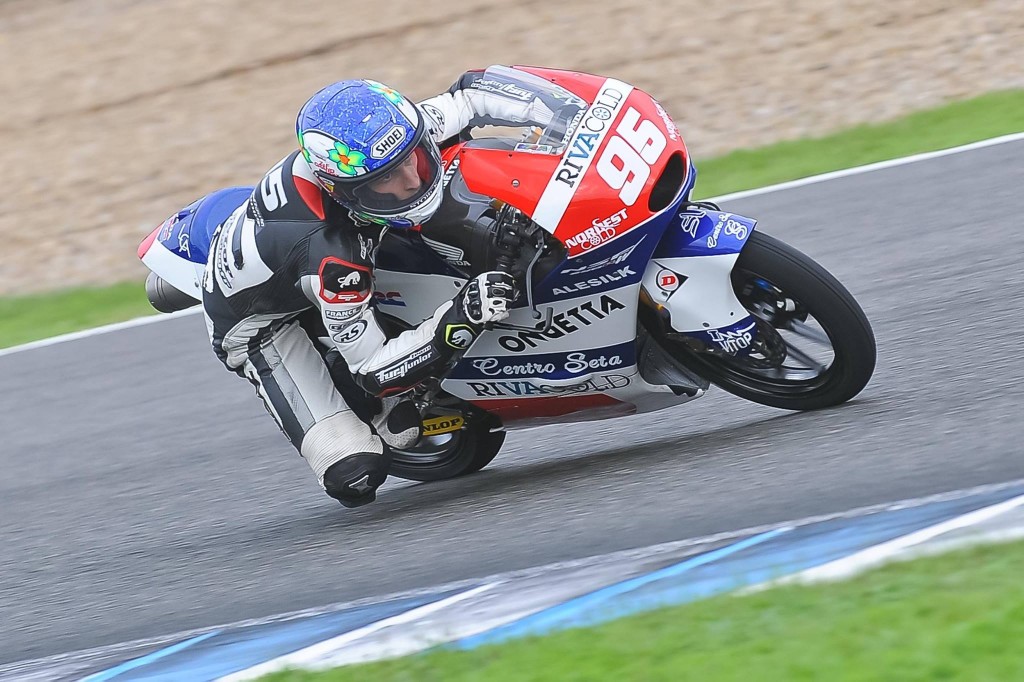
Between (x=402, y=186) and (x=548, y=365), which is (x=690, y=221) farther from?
(x=402, y=186)

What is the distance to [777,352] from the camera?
4.73 meters

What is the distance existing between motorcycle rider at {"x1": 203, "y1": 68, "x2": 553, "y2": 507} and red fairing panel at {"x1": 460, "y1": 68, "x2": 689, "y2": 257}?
0.62 feet

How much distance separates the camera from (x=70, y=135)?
13.0 meters

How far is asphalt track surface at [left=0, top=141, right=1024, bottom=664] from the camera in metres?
4.42

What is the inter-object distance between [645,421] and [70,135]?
352 inches

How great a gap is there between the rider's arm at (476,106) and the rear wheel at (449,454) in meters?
1.28

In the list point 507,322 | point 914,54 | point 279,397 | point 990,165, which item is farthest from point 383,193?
point 914,54

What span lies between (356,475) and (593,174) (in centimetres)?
149

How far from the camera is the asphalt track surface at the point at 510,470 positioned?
14.5 ft

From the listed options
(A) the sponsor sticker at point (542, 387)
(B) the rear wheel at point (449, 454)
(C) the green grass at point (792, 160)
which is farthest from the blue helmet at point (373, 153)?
(C) the green grass at point (792, 160)

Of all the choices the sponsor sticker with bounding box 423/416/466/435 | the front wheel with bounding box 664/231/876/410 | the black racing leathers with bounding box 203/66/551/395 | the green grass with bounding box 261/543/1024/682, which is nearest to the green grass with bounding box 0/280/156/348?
the sponsor sticker with bounding box 423/416/466/435

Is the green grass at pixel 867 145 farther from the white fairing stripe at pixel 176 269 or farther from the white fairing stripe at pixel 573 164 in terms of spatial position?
the white fairing stripe at pixel 573 164

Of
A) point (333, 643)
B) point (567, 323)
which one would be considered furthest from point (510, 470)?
point (333, 643)

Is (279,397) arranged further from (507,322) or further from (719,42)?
(719,42)
